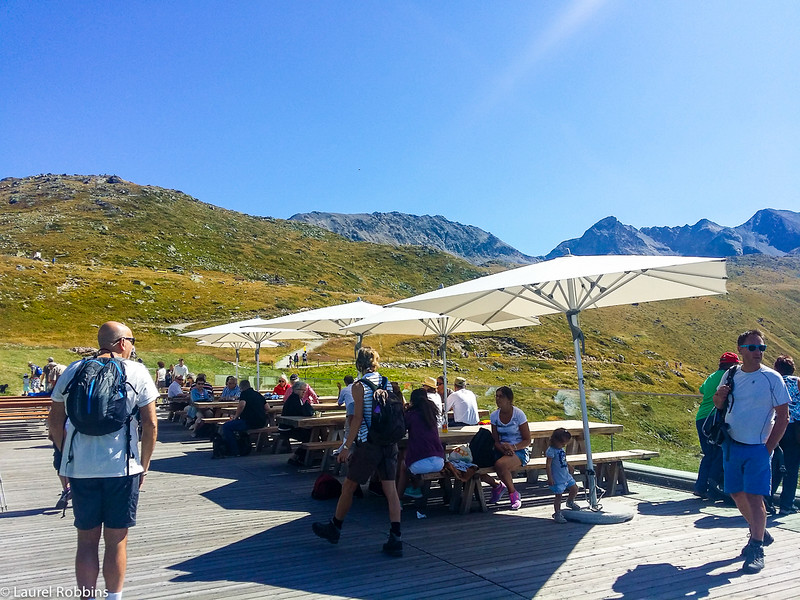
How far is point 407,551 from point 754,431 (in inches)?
125

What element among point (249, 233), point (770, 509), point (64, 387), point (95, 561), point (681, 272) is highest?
point (249, 233)

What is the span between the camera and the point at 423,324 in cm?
1166

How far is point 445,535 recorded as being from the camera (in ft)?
19.1

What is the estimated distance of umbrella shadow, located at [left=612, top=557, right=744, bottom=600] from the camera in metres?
4.23

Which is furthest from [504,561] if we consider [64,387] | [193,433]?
[193,433]

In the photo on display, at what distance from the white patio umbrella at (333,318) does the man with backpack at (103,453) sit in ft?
28.2

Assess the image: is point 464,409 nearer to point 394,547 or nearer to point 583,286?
point 583,286

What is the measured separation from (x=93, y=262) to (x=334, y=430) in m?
105

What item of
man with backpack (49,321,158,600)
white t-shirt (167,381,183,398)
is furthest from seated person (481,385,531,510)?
white t-shirt (167,381,183,398)

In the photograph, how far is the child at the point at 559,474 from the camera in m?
6.33

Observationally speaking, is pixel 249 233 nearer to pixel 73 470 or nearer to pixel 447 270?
pixel 447 270

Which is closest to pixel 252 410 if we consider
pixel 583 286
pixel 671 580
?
pixel 583 286

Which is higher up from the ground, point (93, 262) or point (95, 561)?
point (93, 262)

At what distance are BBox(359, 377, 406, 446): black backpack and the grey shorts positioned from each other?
70mm
